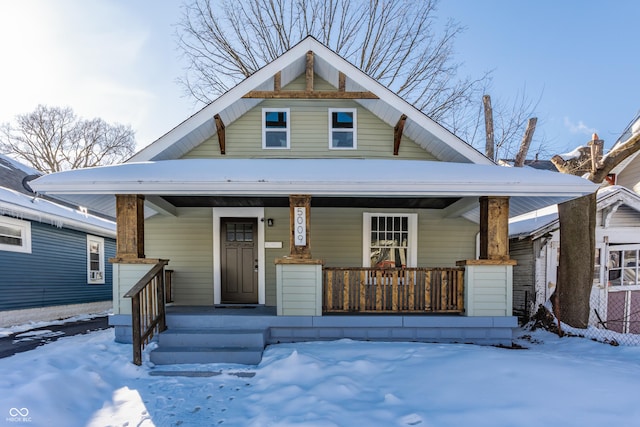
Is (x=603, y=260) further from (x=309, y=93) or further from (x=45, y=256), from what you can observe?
(x=45, y=256)

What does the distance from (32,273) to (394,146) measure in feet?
31.6

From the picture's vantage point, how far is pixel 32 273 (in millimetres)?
8438

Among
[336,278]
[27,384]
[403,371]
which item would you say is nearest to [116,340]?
[27,384]

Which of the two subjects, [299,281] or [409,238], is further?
[409,238]

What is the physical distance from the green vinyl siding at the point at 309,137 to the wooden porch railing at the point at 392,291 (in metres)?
2.81

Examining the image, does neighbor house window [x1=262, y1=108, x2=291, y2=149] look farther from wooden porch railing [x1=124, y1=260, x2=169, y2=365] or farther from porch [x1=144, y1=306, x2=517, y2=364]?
porch [x1=144, y1=306, x2=517, y2=364]

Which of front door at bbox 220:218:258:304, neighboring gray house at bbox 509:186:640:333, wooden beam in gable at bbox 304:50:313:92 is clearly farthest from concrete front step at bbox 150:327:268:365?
neighboring gray house at bbox 509:186:640:333

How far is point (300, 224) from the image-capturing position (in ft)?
17.6

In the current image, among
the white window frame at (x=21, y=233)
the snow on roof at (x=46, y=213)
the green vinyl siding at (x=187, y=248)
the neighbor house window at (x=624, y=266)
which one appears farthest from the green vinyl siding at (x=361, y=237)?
the white window frame at (x=21, y=233)

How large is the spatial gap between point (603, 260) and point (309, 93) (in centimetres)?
795

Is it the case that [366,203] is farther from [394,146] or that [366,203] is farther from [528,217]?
[528,217]

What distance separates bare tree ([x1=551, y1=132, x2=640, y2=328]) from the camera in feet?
21.0

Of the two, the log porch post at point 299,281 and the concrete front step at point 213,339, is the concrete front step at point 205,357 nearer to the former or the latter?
the concrete front step at point 213,339

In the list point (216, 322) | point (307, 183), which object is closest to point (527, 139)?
point (307, 183)
